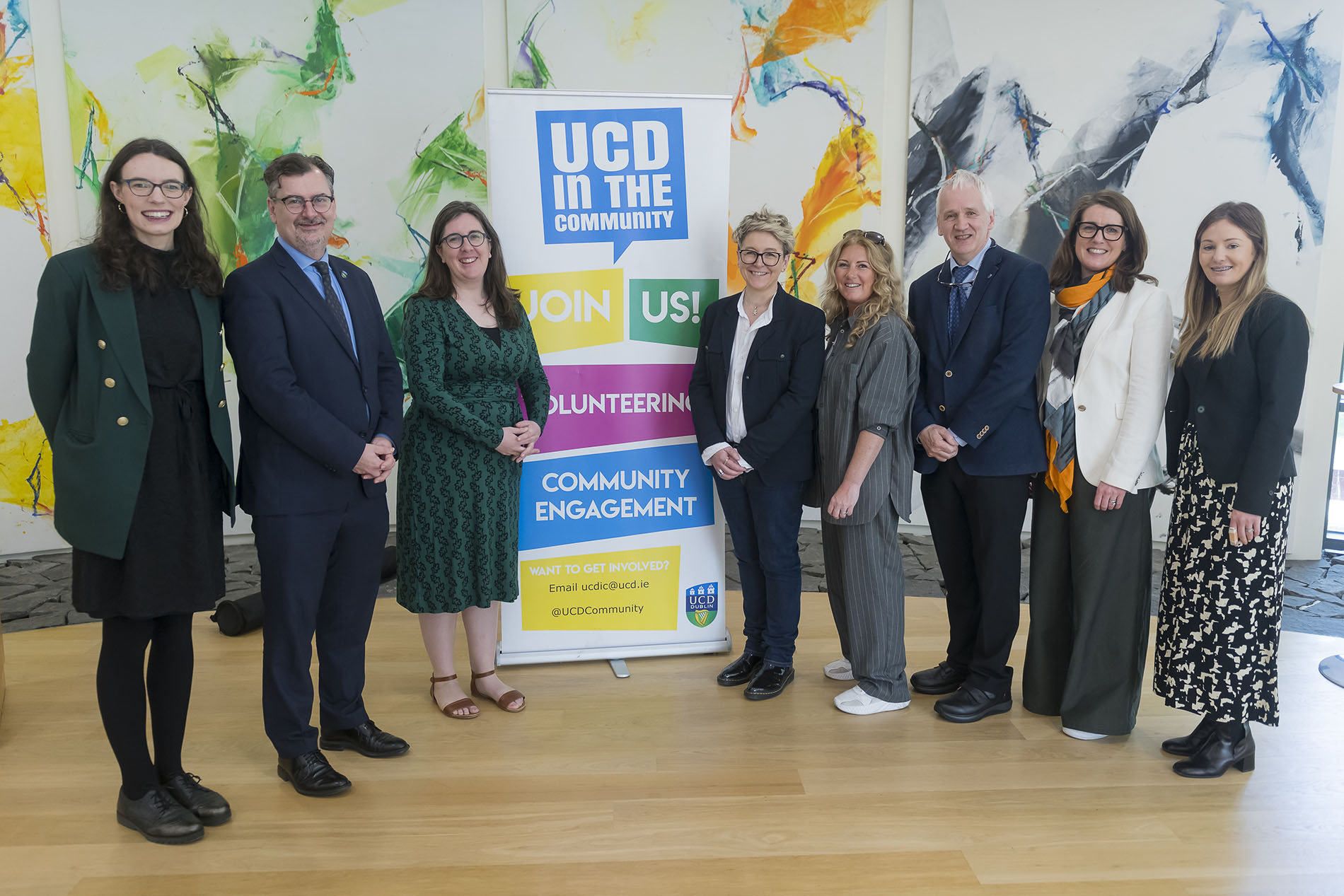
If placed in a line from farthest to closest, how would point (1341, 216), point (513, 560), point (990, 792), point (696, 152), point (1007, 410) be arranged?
1. point (1341, 216)
2. point (696, 152)
3. point (513, 560)
4. point (1007, 410)
5. point (990, 792)

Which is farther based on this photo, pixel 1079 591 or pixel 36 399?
pixel 1079 591

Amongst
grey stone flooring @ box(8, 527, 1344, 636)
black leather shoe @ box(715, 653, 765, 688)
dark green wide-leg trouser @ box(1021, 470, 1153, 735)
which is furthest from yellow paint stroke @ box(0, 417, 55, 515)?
dark green wide-leg trouser @ box(1021, 470, 1153, 735)

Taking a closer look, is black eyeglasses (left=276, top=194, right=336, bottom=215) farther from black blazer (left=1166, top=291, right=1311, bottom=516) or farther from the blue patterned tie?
black blazer (left=1166, top=291, right=1311, bottom=516)

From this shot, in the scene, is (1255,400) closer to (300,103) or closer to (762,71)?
(762,71)

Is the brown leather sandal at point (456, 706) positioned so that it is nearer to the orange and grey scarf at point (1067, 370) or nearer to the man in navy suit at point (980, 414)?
the man in navy suit at point (980, 414)

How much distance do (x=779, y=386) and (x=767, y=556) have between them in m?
0.58

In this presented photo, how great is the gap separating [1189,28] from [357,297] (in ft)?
15.4

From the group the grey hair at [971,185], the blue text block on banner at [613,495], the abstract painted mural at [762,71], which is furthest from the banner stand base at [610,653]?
the abstract painted mural at [762,71]

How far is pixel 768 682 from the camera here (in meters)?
3.06

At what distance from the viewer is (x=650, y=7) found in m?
4.93

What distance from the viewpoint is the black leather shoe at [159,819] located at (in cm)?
217

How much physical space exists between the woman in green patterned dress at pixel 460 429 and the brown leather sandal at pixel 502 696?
0.37 ft

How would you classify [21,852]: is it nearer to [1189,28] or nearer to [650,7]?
[650,7]

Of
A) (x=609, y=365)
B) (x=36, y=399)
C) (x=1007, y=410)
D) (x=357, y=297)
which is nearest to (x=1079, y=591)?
(x=1007, y=410)
